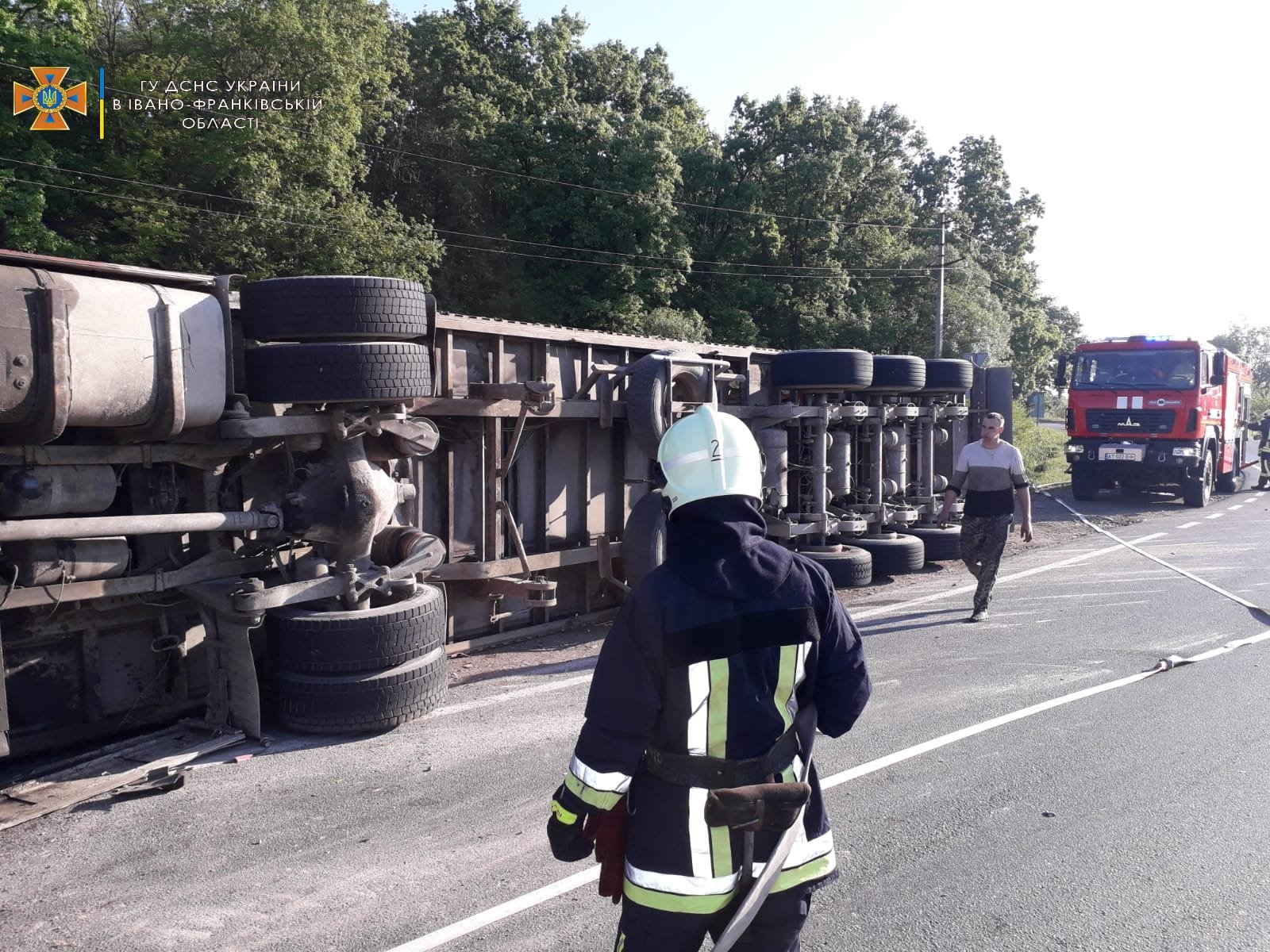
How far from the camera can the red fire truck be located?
62.0 feet

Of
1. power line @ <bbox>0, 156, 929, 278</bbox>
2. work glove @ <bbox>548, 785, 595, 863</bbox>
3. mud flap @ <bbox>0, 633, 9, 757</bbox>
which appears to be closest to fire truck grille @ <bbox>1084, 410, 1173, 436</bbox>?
power line @ <bbox>0, 156, 929, 278</bbox>

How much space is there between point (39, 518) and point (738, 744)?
12.5 ft

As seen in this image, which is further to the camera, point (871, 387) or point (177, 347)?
point (871, 387)

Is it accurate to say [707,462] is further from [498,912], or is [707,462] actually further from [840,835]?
[840,835]

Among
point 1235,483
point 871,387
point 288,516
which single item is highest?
point 871,387

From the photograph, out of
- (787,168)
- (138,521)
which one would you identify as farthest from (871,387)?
(787,168)

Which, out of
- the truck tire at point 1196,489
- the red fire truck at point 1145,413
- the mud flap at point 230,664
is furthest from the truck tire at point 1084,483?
the mud flap at point 230,664

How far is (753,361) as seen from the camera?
1037cm

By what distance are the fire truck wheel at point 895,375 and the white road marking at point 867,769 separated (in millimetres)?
4422

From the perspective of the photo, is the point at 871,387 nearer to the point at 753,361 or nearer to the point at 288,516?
the point at 753,361

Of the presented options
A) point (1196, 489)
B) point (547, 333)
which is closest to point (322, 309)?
point (547, 333)

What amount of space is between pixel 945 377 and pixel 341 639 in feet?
→ 30.1

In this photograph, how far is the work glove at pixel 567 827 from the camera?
227 cm

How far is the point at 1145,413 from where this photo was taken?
19141mm
